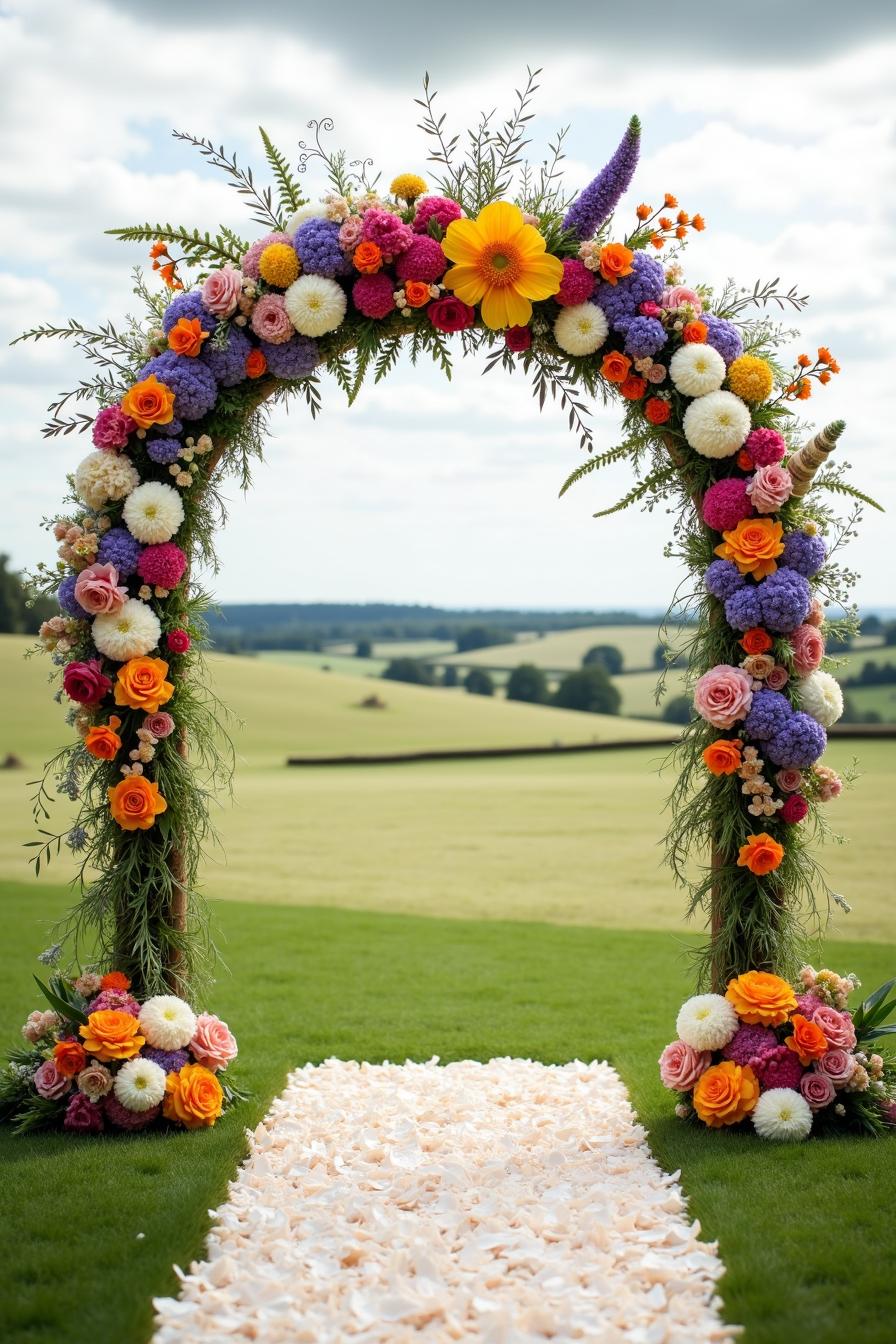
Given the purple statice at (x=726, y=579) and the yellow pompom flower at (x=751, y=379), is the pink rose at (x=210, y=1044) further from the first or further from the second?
the yellow pompom flower at (x=751, y=379)

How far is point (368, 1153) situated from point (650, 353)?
434 cm

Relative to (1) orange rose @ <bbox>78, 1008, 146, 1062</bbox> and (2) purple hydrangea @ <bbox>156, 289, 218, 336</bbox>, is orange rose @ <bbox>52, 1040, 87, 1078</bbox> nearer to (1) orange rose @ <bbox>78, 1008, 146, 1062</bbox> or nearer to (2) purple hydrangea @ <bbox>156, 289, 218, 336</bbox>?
(1) orange rose @ <bbox>78, 1008, 146, 1062</bbox>

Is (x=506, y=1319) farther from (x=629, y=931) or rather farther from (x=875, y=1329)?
(x=629, y=931)

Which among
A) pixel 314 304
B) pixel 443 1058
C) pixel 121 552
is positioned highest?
pixel 314 304

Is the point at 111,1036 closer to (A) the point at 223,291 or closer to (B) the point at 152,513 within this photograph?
(B) the point at 152,513

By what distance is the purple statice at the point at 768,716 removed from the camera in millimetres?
5906

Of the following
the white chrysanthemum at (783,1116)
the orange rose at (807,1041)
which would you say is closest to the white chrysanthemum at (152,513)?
the orange rose at (807,1041)

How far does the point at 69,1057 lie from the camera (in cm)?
603

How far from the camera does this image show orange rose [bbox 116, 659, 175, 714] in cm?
617

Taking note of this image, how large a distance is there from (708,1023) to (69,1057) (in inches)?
128

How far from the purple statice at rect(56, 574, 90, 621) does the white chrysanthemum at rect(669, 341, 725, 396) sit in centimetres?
337

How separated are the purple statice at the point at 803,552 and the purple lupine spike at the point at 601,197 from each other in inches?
77.2

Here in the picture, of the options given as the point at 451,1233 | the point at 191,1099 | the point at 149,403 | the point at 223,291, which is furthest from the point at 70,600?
the point at 451,1233

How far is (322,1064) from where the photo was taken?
782 centimetres
